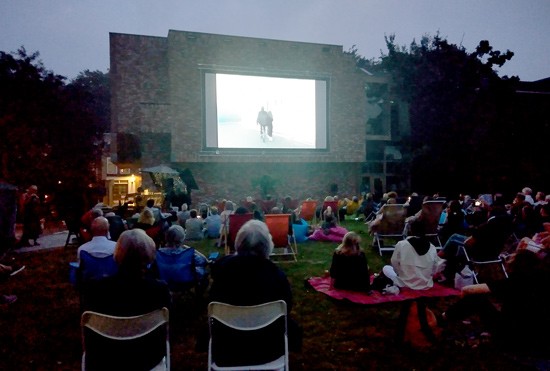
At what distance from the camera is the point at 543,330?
2939 mm

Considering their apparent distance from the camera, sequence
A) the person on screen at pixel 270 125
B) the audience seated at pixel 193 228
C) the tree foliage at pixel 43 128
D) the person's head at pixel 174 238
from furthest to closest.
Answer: the person on screen at pixel 270 125 → the tree foliage at pixel 43 128 → the audience seated at pixel 193 228 → the person's head at pixel 174 238

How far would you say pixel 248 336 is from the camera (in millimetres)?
2691

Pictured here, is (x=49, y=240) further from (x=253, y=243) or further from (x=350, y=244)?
(x=253, y=243)

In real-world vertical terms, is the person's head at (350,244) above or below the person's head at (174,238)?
below

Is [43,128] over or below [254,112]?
below

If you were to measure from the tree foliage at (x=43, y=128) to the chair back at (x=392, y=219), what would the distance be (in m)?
11.3

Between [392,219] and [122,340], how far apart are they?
7.14 m

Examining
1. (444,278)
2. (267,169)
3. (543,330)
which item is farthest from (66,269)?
(267,169)

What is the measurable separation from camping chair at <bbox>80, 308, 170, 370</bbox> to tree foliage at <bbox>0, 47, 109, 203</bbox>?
46.0 feet

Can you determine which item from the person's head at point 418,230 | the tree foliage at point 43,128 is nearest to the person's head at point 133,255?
the person's head at point 418,230

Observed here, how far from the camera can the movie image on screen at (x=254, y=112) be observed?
744 inches

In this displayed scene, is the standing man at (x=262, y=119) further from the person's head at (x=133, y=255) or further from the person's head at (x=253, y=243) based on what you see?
the person's head at (x=133, y=255)

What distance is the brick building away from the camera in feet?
62.7

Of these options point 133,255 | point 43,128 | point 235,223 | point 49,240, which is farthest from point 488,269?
point 43,128
